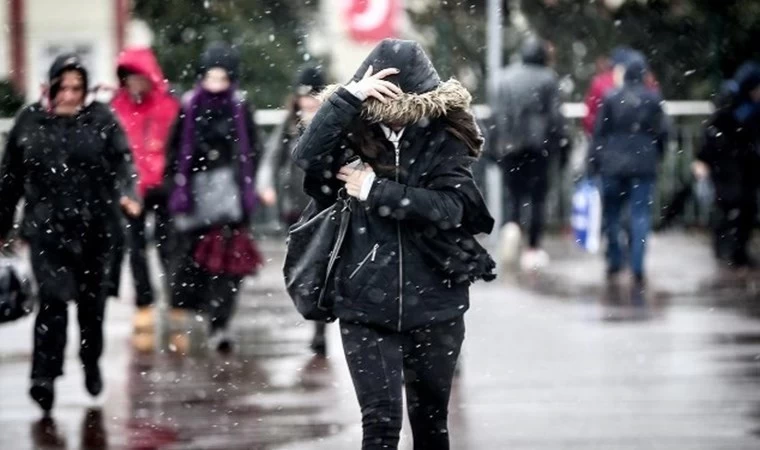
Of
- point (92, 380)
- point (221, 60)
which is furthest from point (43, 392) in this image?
point (221, 60)

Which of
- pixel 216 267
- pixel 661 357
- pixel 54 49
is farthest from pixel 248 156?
pixel 54 49

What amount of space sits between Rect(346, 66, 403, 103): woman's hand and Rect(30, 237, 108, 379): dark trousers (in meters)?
3.29

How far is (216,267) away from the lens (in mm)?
12344

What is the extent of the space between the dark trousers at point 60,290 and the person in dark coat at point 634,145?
683 cm

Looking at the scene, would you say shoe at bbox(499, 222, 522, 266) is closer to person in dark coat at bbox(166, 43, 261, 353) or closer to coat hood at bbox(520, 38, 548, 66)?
coat hood at bbox(520, 38, 548, 66)

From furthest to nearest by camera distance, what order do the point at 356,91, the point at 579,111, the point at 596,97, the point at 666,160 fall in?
1. the point at 666,160
2. the point at 579,111
3. the point at 596,97
4. the point at 356,91

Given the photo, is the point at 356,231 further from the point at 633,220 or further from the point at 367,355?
the point at 633,220

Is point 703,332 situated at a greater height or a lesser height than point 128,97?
lesser

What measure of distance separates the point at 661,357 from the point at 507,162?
5.96m

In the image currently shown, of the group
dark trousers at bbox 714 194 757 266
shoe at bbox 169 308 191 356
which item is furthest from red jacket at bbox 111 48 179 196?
dark trousers at bbox 714 194 757 266

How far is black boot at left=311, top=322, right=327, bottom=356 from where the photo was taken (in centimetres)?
1196

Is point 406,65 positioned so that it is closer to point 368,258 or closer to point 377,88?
point 377,88

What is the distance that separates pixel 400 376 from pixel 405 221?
538mm

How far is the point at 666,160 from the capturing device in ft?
69.0
